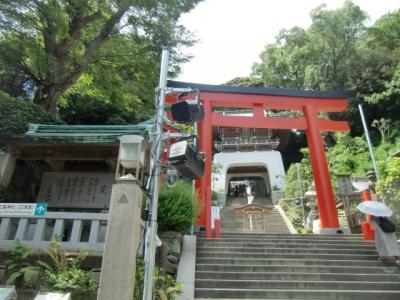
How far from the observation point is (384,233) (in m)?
7.84

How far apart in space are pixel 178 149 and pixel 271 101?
28.1ft

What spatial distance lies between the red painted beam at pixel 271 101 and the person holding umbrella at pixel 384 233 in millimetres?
5447

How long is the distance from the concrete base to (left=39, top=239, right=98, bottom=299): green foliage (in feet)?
5.42

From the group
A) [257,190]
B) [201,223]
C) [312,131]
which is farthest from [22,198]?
[257,190]

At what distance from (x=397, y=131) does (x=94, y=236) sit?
22789 mm

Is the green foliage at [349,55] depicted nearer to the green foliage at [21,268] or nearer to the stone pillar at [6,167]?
the stone pillar at [6,167]

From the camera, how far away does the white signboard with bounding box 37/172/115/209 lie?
8.95m

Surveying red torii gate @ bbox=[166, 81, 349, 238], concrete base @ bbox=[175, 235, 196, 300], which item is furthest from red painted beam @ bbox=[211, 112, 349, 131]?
concrete base @ bbox=[175, 235, 196, 300]

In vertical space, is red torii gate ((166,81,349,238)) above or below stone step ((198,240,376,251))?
above

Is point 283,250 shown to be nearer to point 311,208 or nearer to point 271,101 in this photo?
point 271,101

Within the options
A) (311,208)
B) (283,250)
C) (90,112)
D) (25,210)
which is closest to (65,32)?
(90,112)

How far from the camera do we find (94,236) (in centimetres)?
601

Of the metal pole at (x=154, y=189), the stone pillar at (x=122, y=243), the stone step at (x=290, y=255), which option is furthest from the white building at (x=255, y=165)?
the stone pillar at (x=122, y=243)

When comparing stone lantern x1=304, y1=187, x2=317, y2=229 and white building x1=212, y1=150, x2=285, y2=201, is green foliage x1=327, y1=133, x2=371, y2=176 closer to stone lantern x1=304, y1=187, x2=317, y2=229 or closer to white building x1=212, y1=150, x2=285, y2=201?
white building x1=212, y1=150, x2=285, y2=201
